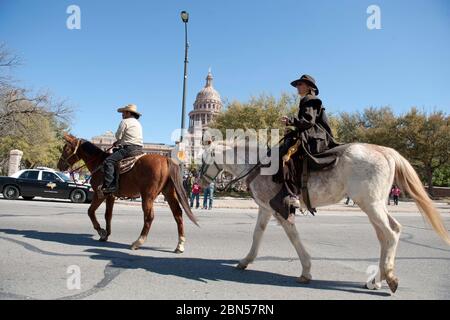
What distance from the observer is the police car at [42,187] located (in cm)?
1756

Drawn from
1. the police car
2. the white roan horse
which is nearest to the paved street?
the white roan horse

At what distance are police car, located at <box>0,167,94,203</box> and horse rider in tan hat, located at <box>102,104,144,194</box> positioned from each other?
12309 millimetres

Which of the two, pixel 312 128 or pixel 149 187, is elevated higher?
pixel 312 128

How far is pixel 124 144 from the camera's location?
674cm

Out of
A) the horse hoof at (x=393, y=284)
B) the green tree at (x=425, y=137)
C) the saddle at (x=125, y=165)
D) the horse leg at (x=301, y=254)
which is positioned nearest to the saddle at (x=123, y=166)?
the saddle at (x=125, y=165)

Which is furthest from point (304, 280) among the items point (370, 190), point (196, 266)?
point (196, 266)

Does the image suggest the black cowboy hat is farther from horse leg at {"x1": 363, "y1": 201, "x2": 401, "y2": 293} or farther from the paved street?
the paved street

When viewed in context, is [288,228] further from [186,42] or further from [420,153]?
[420,153]

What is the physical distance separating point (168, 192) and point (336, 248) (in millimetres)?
3862

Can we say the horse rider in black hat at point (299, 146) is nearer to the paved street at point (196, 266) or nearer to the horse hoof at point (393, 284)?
the paved street at point (196, 266)

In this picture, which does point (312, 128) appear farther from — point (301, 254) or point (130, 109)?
point (130, 109)

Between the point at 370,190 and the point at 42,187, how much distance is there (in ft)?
58.7
